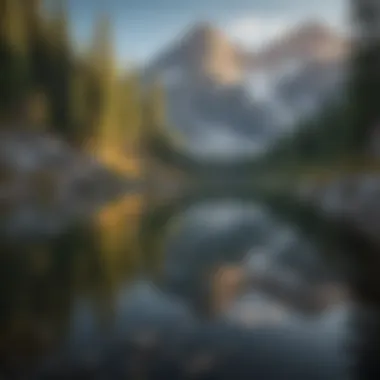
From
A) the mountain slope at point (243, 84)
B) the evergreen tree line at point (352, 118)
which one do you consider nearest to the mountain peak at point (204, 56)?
the mountain slope at point (243, 84)

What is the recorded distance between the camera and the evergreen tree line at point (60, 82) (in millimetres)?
2127

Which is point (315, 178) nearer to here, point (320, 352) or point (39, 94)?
point (320, 352)

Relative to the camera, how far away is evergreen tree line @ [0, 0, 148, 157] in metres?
2.13

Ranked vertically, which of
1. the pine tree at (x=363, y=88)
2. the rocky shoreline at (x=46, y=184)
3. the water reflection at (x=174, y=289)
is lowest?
the water reflection at (x=174, y=289)

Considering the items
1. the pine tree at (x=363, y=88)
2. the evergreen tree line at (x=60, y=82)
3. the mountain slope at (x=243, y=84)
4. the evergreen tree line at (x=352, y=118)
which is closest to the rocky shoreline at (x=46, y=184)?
the evergreen tree line at (x=60, y=82)

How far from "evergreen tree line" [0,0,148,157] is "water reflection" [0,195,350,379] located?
241 millimetres

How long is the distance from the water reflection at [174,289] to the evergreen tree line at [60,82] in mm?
241

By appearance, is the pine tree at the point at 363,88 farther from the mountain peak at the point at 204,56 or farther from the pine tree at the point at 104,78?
the pine tree at the point at 104,78

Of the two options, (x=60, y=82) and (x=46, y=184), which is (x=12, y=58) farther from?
(x=46, y=184)

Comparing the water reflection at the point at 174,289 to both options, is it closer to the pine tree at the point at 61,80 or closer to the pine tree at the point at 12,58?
the pine tree at the point at 61,80

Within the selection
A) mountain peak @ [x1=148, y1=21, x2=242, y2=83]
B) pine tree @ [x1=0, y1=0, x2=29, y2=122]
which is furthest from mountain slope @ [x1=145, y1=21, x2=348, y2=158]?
pine tree @ [x1=0, y1=0, x2=29, y2=122]

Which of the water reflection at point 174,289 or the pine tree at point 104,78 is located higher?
the pine tree at point 104,78

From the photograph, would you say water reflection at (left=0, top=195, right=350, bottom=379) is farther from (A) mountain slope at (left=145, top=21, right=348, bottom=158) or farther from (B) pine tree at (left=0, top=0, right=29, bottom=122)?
(B) pine tree at (left=0, top=0, right=29, bottom=122)

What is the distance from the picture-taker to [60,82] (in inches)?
84.7
